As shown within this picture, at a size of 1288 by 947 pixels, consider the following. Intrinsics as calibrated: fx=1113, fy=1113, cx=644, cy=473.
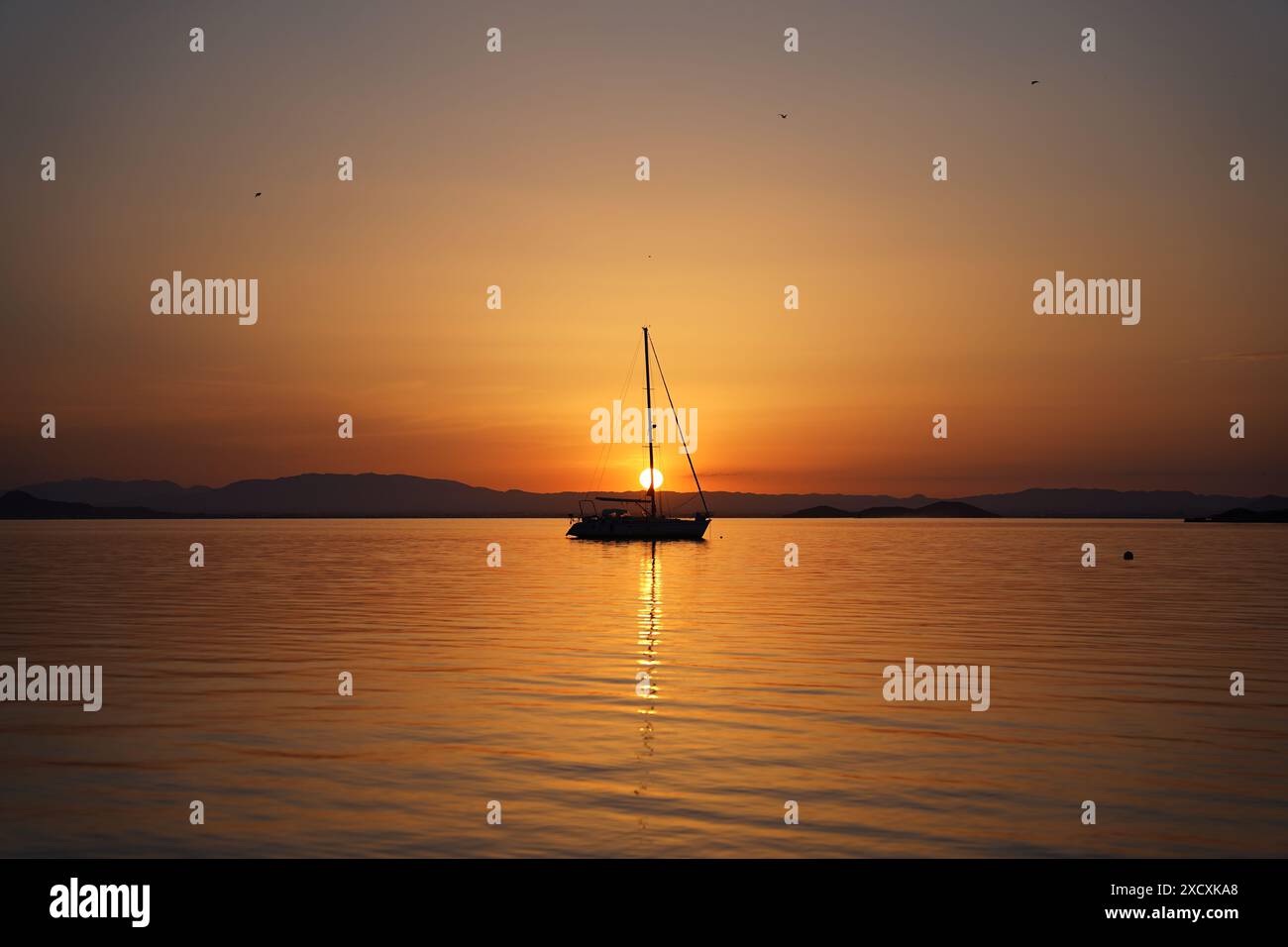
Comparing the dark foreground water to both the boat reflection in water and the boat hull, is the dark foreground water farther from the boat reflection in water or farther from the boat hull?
the boat hull

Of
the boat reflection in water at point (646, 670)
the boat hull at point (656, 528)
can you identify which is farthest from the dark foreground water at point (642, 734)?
the boat hull at point (656, 528)

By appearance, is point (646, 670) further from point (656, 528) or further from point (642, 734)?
point (656, 528)

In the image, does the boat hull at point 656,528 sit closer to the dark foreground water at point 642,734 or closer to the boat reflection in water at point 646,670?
the boat reflection in water at point 646,670

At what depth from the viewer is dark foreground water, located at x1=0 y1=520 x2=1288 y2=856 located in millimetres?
14711

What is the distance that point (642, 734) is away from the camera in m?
20.8

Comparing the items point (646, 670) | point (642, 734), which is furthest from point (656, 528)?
point (642, 734)

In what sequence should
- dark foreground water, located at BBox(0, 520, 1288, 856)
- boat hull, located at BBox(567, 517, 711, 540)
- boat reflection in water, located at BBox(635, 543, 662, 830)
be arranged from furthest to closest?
boat hull, located at BBox(567, 517, 711, 540), boat reflection in water, located at BBox(635, 543, 662, 830), dark foreground water, located at BBox(0, 520, 1288, 856)

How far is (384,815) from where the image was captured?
602 inches

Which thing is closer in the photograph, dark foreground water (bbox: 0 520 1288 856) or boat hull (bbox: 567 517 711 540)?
dark foreground water (bbox: 0 520 1288 856)

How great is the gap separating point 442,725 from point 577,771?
4.85 meters

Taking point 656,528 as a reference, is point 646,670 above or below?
below

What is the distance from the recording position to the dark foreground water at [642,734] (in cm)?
1471

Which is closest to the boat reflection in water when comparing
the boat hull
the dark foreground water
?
the dark foreground water
